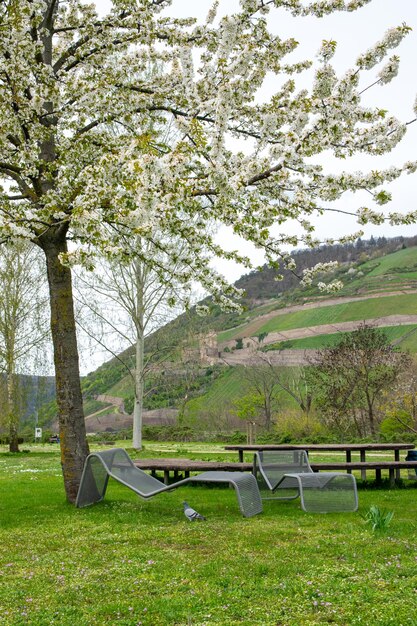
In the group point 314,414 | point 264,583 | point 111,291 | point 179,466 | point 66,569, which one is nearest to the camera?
point 264,583

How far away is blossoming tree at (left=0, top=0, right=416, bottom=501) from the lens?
602 centimetres

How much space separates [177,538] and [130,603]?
2016mm

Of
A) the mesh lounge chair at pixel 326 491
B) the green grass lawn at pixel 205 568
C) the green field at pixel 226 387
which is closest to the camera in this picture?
the green grass lawn at pixel 205 568

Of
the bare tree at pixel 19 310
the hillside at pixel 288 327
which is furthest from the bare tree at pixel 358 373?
the hillside at pixel 288 327

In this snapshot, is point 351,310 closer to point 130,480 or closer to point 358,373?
point 358,373

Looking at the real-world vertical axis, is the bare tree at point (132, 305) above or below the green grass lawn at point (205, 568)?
above

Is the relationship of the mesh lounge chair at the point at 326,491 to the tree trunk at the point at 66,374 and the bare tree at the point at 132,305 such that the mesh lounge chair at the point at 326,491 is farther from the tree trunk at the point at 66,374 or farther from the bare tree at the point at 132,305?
the bare tree at the point at 132,305

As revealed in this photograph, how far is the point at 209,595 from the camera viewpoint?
3.99 m

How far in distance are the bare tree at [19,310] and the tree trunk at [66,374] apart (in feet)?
61.8

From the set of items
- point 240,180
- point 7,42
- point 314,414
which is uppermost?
point 7,42

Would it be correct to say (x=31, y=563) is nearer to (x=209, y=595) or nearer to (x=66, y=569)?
(x=66, y=569)

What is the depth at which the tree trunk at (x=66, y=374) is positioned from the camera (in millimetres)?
8148

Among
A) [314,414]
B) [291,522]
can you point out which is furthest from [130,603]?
[314,414]

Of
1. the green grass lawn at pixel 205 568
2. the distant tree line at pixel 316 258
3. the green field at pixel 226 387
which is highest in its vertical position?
the distant tree line at pixel 316 258
